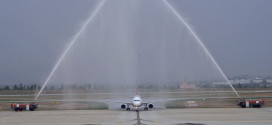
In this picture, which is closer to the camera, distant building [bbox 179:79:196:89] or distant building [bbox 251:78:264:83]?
distant building [bbox 179:79:196:89]

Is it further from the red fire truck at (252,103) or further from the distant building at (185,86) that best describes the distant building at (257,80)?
the red fire truck at (252,103)

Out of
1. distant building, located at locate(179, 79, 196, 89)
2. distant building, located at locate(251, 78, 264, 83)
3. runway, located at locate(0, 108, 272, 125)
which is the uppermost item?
distant building, located at locate(251, 78, 264, 83)

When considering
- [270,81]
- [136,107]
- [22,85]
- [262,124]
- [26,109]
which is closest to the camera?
[262,124]

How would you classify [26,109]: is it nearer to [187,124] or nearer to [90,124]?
[90,124]

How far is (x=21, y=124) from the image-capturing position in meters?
31.3

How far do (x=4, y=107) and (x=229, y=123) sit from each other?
37.7 metres

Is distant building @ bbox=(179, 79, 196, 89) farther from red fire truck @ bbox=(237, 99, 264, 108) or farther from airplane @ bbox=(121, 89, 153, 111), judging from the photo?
airplane @ bbox=(121, 89, 153, 111)

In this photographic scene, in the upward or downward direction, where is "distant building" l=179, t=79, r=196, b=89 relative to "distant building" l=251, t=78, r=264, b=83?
downward

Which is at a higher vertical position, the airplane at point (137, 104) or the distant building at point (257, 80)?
the distant building at point (257, 80)

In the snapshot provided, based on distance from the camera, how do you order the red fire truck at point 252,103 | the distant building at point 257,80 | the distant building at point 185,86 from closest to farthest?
the red fire truck at point 252,103 → the distant building at point 185,86 → the distant building at point 257,80

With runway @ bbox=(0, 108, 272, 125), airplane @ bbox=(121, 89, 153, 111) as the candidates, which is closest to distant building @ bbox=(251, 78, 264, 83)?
airplane @ bbox=(121, 89, 153, 111)

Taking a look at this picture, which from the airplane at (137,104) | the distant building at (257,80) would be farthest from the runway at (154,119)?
the distant building at (257,80)

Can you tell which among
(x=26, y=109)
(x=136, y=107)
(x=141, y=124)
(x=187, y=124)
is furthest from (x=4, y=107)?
(x=187, y=124)

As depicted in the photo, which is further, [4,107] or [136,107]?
[4,107]
